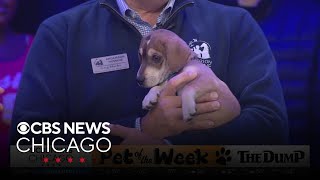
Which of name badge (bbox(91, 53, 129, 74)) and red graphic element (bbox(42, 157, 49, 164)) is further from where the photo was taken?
red graphic element (bbox(42, 157, 49, 164))

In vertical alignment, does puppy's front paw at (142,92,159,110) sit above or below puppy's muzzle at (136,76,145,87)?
below

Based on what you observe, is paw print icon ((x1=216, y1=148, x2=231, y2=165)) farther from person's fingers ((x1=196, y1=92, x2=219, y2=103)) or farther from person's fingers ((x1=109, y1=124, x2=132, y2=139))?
person's fingers ((x1=109, y1=124, x2=132, y2=139))

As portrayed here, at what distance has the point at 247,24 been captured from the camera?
3826mm

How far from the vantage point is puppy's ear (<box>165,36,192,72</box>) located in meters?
3.72

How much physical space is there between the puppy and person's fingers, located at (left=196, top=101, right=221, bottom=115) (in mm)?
35

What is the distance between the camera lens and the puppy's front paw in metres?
3.73

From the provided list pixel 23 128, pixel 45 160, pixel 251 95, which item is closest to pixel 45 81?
pixel 23 128

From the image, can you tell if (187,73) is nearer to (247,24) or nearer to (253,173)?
(247,24)

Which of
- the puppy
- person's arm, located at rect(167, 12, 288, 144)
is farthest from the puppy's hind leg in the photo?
person's arm, located at rect(167, 12, 288, 144)

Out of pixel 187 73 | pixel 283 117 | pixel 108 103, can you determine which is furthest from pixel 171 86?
pixel 283 117

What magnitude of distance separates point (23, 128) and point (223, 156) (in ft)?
4.23

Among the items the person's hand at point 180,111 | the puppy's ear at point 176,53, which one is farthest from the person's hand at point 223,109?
the puppy's ear at point 176,53

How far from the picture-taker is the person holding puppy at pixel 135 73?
12.3 ft

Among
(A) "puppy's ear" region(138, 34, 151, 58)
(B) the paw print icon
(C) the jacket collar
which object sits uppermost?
(C) the jacket collar
